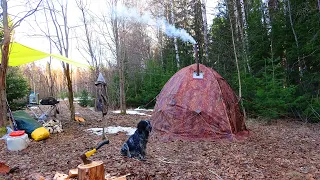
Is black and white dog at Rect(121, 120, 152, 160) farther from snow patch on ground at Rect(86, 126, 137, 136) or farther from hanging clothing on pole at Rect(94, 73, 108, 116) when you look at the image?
snow patch on ground at Rect(86, 126, 137, 136)

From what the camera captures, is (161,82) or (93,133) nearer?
(93,133)

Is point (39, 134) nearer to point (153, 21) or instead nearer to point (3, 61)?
point (3, 61)

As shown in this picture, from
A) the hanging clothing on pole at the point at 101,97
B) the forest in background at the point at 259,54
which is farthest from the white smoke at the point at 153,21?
the hanging clothing on pole at the point at 101,97

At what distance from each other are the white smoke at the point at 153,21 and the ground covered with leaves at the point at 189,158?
358 centimetres

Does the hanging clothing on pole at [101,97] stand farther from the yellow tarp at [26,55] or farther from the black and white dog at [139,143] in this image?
the yellow tarp at [26,55]

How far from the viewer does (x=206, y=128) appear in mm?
6277

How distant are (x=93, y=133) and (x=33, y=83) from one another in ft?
75.3

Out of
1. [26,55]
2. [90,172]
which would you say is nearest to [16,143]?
[90,172]

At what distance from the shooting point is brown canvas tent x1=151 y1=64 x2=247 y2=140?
628 centimetres

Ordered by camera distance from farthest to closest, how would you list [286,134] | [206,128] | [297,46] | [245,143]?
[297,46] < [286,134] < [206,128] < [245,143]

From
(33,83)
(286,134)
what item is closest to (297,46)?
(286,134)

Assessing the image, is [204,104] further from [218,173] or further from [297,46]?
[297,46]

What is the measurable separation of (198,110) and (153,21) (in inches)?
517

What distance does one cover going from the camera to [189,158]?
186 inches
